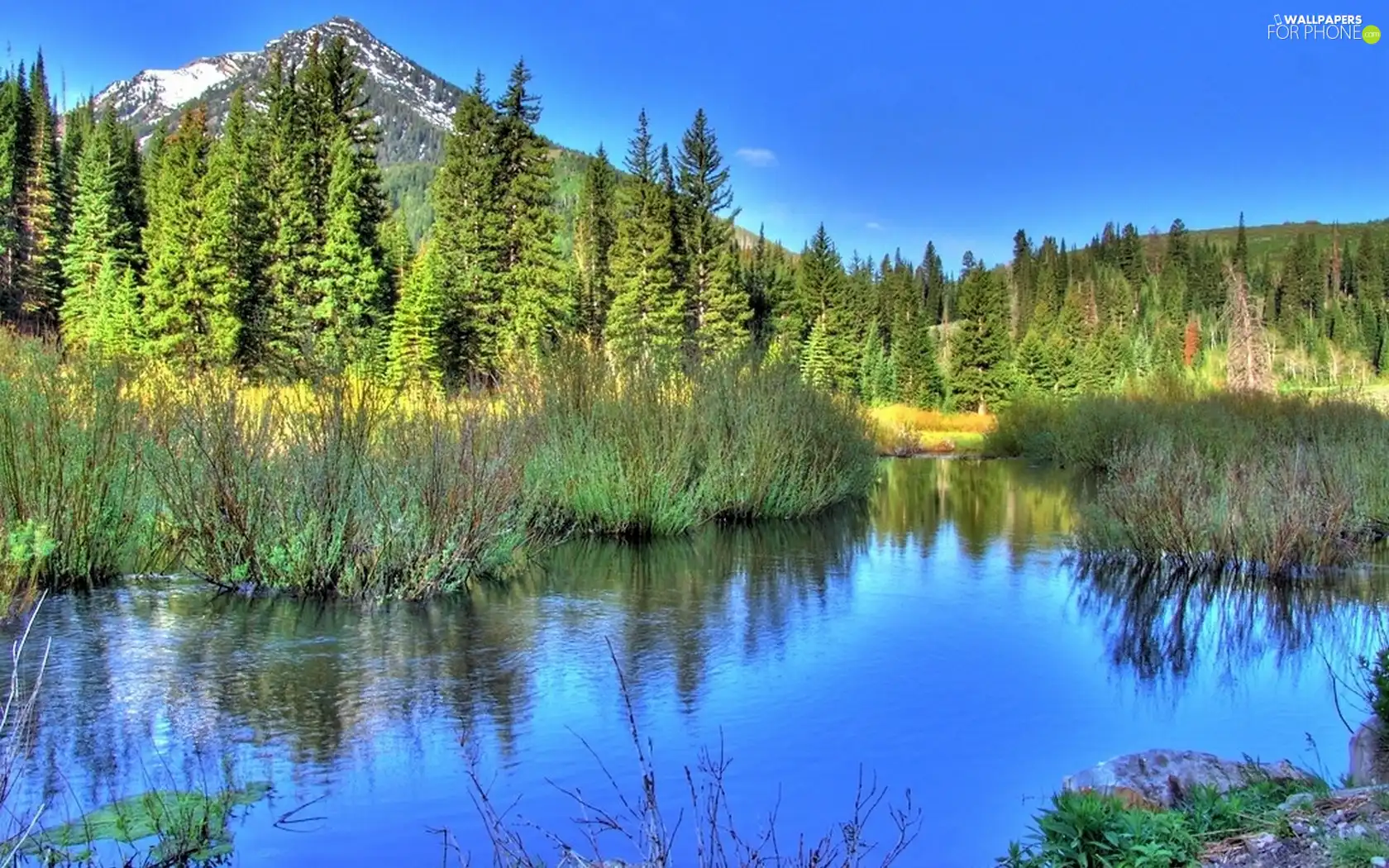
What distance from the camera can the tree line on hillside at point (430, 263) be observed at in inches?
1474

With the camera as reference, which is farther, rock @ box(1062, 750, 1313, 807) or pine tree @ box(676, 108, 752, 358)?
pine tree @ box(676, 108, 752, 358)

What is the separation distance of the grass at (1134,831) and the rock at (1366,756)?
→ 1.08 meters

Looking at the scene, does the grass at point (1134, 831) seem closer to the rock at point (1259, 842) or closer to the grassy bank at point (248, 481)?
the rock at point (1259, 842)

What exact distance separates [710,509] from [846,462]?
4.63 m

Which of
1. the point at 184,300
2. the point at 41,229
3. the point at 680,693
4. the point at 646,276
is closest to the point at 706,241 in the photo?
the point at 646,276

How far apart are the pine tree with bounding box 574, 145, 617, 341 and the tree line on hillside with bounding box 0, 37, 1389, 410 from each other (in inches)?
6.5

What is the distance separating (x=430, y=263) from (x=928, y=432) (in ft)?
70.2

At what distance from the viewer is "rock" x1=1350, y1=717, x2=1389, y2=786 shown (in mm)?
4922

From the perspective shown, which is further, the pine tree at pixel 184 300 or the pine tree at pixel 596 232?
the pine tree at pixel 596 232

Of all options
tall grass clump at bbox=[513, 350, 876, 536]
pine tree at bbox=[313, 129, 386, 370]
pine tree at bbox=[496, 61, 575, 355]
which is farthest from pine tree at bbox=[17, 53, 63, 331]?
tall grass clump at bbox=[513, 350, 876, 536]

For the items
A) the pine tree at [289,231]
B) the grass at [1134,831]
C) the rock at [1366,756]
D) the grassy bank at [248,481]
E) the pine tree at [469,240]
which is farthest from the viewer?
the pine tree at [469,240]

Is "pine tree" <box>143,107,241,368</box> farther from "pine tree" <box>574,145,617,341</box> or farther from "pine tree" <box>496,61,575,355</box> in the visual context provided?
"pine tree" <box>574,145,617,341</box>

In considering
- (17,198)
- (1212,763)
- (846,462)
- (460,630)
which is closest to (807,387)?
(846,462)

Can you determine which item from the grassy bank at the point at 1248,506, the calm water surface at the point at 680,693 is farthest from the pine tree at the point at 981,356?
the calm water surface at the point at 680,693
